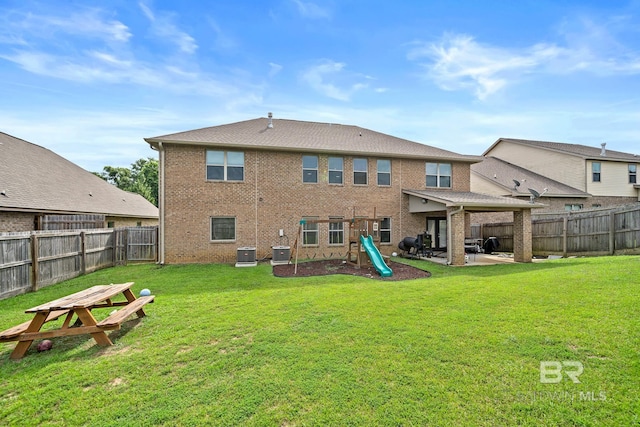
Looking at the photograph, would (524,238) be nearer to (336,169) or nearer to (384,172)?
(384,172)

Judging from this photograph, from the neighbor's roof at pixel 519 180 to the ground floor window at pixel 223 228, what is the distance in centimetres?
1739

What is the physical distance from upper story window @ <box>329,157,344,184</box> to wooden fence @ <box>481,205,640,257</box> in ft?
35.0

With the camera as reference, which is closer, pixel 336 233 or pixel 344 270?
pixel 344 270

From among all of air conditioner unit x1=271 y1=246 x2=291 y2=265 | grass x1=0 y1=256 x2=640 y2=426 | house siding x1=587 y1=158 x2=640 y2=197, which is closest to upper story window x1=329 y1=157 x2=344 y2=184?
air conditioner unit x1=271 y1=246 x2=291 y2=265

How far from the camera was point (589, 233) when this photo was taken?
43.2 ft

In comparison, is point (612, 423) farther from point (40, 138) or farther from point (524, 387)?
point (40, 138)

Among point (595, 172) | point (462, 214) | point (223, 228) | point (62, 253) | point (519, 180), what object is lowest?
point (62, 253)

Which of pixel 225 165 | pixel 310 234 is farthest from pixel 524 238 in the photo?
pixel 225 165

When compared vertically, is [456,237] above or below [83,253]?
above

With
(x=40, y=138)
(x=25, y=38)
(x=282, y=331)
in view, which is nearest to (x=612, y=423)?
(x=282, y=331)

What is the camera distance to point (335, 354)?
12.8ft

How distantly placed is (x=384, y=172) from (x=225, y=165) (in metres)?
7.81

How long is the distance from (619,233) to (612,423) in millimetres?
13890

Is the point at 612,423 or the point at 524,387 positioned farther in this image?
the point at 524,387
